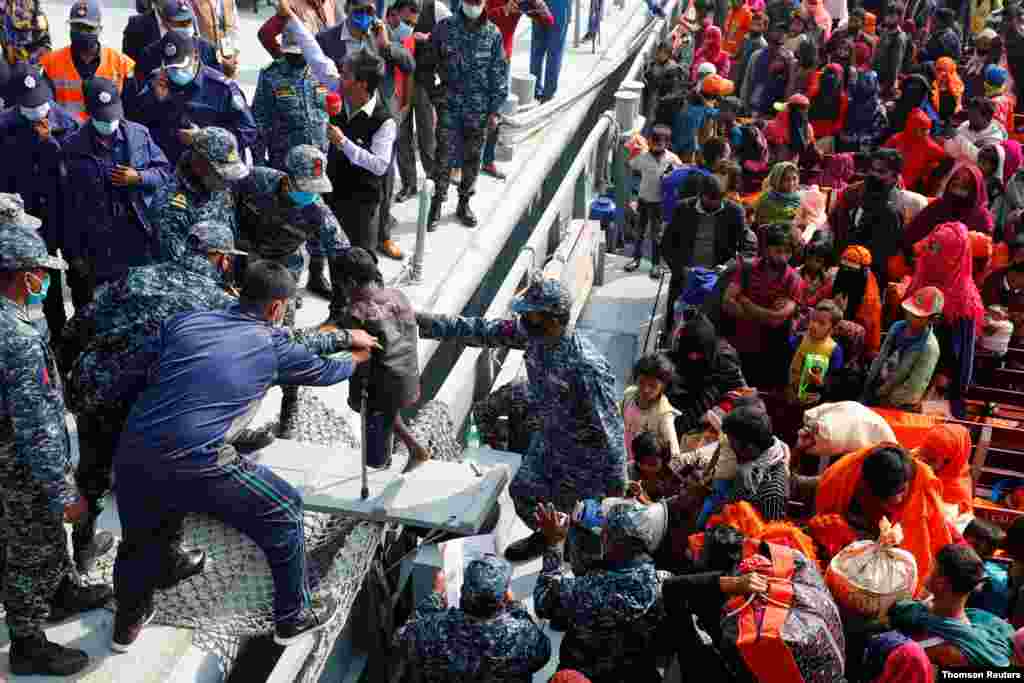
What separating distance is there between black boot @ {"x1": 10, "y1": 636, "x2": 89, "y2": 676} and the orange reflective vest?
3.66m

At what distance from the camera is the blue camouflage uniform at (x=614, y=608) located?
4352 mm

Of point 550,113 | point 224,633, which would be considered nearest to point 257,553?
point 224,633

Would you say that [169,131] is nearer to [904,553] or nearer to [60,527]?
[60,527]

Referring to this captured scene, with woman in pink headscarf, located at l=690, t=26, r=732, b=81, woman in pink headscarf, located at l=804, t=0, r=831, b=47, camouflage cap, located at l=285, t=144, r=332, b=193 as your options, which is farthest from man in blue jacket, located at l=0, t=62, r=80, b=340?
woman in pink headscarf, located at l=804, t=0, r=831, b=47

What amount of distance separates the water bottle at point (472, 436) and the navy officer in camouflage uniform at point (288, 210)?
4.68ft

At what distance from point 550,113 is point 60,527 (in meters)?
7.40

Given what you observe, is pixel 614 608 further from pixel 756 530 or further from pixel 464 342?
pixel 464 342

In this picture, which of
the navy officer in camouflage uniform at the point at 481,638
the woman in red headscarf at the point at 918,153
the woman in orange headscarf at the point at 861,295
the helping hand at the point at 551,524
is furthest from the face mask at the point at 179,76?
the woman in red headscarf at the point at 918,153

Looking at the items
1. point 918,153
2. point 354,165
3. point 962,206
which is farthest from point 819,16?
point 354,165

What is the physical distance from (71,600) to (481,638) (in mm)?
1636

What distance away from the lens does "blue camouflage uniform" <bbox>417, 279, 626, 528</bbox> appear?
5070mm

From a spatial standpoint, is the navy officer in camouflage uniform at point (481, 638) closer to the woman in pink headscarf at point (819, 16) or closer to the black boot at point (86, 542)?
the black boot at point (86, 542)

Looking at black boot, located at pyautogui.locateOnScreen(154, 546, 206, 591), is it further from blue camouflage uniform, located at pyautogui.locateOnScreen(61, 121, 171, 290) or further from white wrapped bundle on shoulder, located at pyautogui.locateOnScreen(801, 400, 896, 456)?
white wrapped bundle on shoulder, located at pyautogui.locateOnScreen(801, 400, 896, 456)

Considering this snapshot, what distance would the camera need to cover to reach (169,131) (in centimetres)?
658
